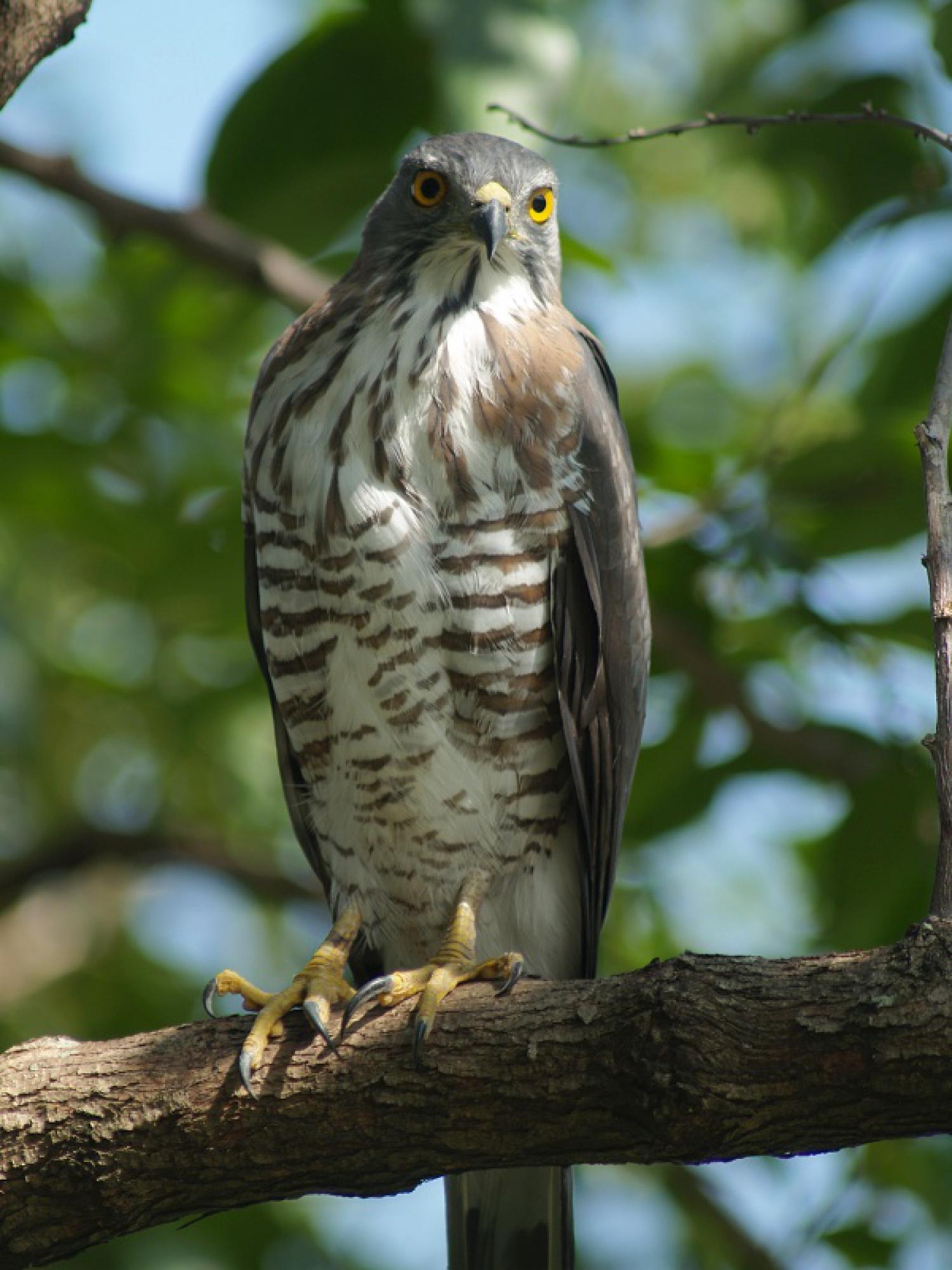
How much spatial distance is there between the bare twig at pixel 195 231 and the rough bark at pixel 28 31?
4.76 feet

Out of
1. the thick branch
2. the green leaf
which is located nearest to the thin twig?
the green leaf

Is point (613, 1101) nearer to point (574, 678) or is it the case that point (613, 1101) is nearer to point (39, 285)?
point (574, 678)

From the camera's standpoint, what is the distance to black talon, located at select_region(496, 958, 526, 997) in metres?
2.92

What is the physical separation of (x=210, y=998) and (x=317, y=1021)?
56 cm

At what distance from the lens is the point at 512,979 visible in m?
3.13

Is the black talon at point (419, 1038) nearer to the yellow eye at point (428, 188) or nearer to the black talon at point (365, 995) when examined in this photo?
the black talon at point (365, 995)

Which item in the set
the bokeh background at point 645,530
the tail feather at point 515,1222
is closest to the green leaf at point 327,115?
the bokeh background at point 645,530

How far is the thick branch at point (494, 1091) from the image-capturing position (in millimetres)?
2469

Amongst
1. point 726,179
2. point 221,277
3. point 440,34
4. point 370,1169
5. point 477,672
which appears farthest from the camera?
point 726,179

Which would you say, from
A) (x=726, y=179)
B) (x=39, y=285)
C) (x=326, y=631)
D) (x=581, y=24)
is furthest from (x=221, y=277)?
(x=726, y=179)

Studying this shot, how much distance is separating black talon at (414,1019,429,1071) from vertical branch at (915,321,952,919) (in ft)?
3.17

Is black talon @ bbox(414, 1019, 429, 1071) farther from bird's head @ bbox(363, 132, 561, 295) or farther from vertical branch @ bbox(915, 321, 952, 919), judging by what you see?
bird's head @ bbox(363, 132, 561, 295)

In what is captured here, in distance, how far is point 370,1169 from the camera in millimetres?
2863

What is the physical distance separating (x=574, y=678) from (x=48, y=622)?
12.3 ft
